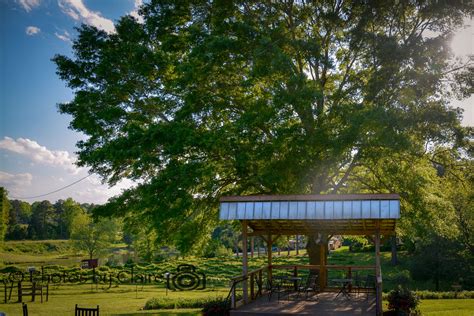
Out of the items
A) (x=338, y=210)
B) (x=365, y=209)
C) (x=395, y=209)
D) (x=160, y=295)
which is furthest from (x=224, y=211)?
(x=160, y=295)

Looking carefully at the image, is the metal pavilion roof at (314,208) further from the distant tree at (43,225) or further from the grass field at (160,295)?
the distant tree at (43,225)

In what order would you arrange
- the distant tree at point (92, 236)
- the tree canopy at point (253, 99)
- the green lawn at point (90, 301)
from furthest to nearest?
the distant tree at point (92, 236), the green lawn at point (90, 301), the tree canopy at point (253, 99)

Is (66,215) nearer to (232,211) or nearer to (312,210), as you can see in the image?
(232,211)

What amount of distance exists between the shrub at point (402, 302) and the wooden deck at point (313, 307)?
0.59m

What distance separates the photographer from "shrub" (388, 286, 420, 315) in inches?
521

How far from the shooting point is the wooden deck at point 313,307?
1194cm

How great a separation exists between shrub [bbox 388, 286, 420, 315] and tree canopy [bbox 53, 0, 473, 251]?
4.55 m

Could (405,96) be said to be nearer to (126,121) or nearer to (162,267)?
(126,121)

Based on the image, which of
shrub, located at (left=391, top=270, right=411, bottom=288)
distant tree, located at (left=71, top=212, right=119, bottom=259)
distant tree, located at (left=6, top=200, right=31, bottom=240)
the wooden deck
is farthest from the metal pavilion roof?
distant tree, located at (left=6, top=200, right=31, bottom=240)

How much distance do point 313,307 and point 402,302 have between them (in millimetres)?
2719

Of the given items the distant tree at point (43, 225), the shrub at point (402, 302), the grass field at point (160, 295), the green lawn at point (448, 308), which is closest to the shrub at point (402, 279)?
the grass field at point (160, 295)

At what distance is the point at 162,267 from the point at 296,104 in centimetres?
3172

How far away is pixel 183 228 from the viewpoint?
17484 mm

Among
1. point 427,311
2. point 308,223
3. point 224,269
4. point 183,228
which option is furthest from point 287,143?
point 224,269
